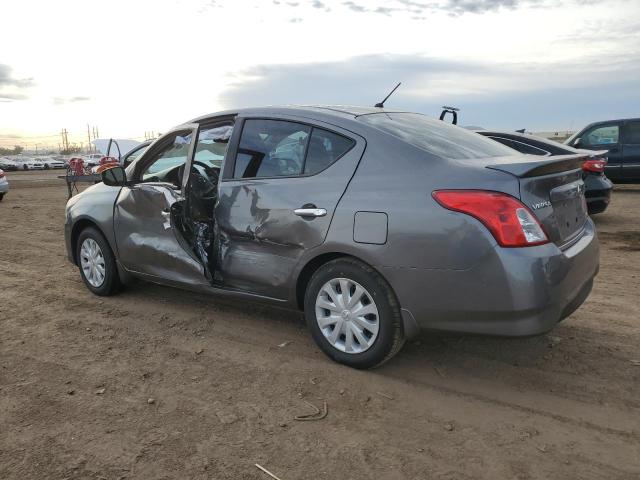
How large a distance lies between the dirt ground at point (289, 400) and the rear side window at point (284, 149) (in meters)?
1.27

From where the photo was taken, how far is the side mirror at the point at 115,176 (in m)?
4.87

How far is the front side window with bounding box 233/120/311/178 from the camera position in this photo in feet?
12.5

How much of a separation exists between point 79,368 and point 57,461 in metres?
1.13

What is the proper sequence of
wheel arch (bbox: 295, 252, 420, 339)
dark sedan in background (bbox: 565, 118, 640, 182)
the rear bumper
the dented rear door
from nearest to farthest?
the rear bumper < wheel arch (bbox: 295, 252, 420, 339) < the dented rear door < dark sedan in background (bbox: 565, 118, 640, 182)

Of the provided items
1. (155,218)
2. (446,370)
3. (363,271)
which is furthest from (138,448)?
(155,218)

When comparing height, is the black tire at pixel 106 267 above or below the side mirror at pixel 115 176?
below

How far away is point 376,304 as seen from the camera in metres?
3.36

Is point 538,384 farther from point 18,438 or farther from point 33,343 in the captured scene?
point 33,343

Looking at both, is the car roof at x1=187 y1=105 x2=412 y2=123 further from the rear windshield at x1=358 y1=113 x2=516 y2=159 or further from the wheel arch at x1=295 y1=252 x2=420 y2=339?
the wheel arch at x1=295 y1=252 x2=420 y2=339

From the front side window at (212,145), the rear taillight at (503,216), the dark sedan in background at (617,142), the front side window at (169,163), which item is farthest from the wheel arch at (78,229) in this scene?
the dark sedan in background at (617,142)

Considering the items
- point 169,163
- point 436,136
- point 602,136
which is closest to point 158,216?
point 169,163

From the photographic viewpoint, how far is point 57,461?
8.88 feet

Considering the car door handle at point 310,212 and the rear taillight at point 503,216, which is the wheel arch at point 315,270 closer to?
the car door handle at point 310,212

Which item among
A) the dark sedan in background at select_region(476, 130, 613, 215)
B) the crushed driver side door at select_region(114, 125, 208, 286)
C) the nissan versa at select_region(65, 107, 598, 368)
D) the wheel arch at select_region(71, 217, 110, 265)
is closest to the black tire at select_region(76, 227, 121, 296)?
the wheel arch at select_region(71, 217, 110, 265)
